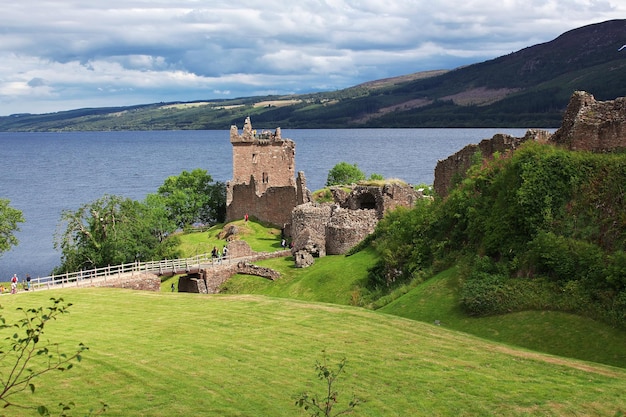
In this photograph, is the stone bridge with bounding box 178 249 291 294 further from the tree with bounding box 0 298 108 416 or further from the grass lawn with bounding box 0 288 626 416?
the tree with bounding box 0 298 108 416

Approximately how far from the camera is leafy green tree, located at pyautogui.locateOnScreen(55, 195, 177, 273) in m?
51.2

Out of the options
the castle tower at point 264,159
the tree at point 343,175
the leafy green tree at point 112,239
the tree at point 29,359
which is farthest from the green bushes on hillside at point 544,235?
the tree at point 343,175

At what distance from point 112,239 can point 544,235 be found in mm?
34118

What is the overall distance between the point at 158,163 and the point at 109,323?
178096mm

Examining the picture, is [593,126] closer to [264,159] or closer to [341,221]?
[341,221]

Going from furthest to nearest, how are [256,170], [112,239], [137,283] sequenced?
[256,170], [112,239], [137,283]

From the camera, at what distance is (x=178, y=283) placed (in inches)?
1842

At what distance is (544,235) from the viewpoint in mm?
23688

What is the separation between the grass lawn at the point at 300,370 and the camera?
15.9 metres

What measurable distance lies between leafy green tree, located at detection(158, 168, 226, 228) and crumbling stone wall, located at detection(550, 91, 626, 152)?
57748mm

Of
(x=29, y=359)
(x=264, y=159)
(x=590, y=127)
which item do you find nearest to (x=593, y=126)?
(x=590, y=127)

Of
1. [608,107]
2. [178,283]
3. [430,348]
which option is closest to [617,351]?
[430,348]

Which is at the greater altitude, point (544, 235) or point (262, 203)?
point (544, 235)

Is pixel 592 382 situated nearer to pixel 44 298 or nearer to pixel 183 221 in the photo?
pixel 44 298
